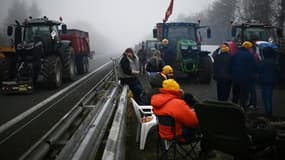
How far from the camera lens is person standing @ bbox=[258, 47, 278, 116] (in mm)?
9289

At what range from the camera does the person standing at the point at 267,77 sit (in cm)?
929

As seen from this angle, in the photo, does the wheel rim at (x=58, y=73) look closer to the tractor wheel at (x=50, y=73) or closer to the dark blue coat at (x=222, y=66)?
the tractor wheel at (x=50, y=73)

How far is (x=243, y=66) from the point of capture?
9.28 metres

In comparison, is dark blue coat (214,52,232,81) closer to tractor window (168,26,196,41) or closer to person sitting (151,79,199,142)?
person sitting (151,79,199,142)

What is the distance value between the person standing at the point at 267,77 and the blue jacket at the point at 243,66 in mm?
253

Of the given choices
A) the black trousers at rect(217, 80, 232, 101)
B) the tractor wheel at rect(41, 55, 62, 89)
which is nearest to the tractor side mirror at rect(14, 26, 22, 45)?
the tractor wheel at rect(41, 55, 62, 89)

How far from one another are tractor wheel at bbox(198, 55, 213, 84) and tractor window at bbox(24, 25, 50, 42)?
7.22m

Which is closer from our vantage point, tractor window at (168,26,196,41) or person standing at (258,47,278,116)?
person standing at (258,47,278,116)

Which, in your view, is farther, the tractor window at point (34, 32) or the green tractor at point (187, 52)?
the tractor window at point (34, 32)

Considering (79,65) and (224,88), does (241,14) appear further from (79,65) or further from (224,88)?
(224,88)

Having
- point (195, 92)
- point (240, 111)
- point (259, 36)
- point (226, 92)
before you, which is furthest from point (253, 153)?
point (259, 36)

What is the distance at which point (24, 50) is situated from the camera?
1531 cm

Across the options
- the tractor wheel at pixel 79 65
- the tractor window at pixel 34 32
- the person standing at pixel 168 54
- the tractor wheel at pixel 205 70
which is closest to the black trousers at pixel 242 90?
the tractor wheel at pixel 205 70

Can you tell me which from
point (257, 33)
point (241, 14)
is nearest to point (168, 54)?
point (257, 33)
